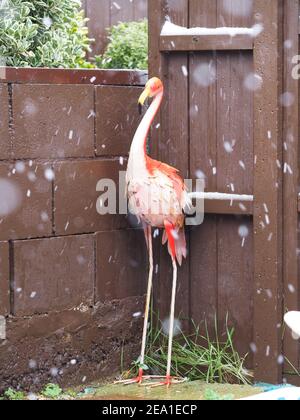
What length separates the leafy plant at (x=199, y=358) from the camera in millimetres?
6188

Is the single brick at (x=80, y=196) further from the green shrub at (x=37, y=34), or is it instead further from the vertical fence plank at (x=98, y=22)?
the vertical fence plank at (x=98, y=22)

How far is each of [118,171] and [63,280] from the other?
81cm

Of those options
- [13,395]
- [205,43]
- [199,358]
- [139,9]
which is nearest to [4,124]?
[205,43]

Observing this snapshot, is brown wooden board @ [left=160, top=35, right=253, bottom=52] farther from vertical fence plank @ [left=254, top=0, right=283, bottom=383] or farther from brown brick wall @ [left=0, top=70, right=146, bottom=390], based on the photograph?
brown brick wall @ [left=0, top=70, right=146, bottom=390]

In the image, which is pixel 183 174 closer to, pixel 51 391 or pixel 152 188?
pixel 152 188

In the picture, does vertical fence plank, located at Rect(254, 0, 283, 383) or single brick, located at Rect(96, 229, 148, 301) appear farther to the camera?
single brick, located at Rect(96, 229, 148, 301)

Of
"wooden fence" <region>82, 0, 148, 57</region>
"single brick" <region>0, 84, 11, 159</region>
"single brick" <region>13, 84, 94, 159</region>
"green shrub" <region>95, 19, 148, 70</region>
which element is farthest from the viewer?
"wooden fence" <region>82, 0, 148, 57</region>

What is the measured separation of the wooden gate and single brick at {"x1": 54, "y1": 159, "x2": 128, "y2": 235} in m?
0.45

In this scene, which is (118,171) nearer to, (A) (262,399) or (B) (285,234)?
(B) (285,234)

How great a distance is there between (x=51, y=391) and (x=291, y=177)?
1.87m

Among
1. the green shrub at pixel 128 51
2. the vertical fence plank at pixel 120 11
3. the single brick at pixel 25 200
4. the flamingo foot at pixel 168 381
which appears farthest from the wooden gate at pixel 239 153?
the vertical fence plank at pixel 120 11

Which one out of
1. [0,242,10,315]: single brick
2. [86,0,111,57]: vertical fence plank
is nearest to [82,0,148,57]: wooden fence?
[86,0,111,57]: vertical fence plank

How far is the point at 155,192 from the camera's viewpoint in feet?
19.5

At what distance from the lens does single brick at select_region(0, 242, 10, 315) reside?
562 cm
